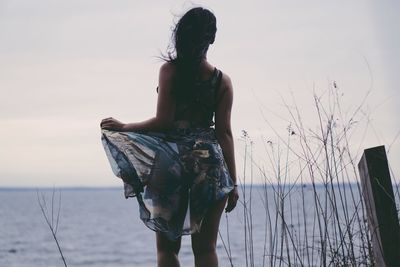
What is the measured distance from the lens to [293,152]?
9.39 feet

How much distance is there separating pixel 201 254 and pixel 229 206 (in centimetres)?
29

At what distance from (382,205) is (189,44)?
955 millimetres

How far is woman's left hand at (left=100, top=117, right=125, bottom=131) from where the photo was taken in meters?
2.37

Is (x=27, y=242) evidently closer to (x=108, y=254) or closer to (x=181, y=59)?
(x=108, y=254)

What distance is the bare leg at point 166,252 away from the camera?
2271mm

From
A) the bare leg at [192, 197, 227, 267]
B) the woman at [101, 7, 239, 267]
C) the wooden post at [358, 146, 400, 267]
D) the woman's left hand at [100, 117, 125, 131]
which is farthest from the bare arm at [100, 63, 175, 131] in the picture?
the wooden post at [358, 146, 400, 267]

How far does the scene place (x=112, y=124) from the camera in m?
2.38

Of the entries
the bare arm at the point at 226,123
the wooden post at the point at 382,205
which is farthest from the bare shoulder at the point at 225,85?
the wooden post at the point at 382,205

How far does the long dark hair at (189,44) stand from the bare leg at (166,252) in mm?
582

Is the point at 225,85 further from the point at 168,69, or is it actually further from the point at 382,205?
the point at 382,205

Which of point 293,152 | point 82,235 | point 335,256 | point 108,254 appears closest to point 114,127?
point 293,152

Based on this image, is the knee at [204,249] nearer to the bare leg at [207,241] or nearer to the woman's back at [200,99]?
the bare leg at [207,241]

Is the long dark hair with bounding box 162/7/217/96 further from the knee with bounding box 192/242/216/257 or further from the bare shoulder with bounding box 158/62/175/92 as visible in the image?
the knee with bounding box 192/242/216/257

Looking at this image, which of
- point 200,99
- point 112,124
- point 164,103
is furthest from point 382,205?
point 112,124
